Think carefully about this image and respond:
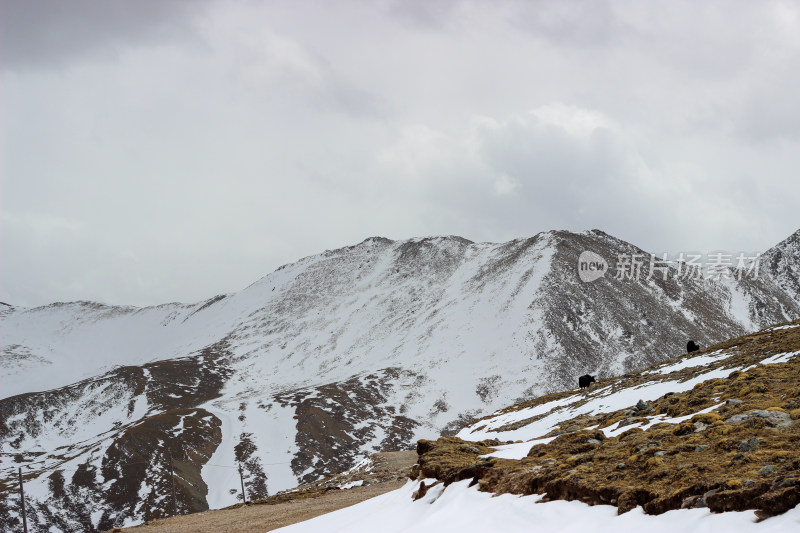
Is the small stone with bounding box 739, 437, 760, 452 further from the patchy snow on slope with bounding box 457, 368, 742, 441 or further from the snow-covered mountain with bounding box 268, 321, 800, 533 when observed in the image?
the patchy snow on slope with bounding box 457, 368, 742, 441

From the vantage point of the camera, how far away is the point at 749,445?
13195mm

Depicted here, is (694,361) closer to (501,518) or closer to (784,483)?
(501,518)

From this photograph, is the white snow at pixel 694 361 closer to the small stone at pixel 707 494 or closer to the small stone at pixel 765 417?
the small stone at pixel 765 417

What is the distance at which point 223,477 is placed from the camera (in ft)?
300

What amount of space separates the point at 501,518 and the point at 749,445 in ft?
18.1

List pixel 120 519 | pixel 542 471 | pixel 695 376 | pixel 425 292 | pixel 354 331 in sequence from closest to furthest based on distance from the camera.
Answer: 1. pixel 542 471
2. pixel 695 376
3. pixel 120 519
4. pixel 354 331
5. pixel 425 292

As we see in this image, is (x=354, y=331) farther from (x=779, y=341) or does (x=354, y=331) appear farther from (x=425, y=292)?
(x=779, y=341)

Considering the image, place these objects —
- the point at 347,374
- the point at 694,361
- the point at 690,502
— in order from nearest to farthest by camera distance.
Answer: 1. the point at 690,502
2. the point at 694,361
3. the point at 347,374

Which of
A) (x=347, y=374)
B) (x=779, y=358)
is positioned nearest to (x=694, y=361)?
(x=779, y=358)

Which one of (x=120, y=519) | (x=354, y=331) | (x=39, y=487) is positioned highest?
(x=354, y=331)

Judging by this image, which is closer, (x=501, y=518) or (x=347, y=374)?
(x=501, y=518)

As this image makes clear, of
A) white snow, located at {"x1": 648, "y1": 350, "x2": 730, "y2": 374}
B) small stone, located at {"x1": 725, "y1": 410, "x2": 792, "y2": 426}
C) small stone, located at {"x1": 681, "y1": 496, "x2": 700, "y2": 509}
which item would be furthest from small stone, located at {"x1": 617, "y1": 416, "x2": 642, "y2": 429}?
white snow, located at {"x1": 648, "y1": 350, "x2": 730, "y2": 374}

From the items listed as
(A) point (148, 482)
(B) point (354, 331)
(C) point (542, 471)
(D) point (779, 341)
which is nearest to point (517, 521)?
(C) point (542, 471)

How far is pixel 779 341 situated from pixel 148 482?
8326 centimetres
